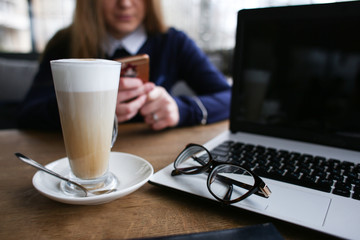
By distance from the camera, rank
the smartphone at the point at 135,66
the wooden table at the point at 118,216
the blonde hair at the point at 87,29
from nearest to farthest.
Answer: the wooden table at the point at 118,216 < the smartphone at the point at 135,66 < the blonde hair at the point at 87,29

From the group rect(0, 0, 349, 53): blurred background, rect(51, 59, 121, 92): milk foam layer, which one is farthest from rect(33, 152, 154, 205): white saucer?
rect(0, 0, 349, 53): blurred background

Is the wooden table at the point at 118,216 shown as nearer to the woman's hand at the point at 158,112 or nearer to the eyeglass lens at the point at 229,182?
the eyeglass lens at the point at 229,182

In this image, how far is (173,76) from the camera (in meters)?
1.28

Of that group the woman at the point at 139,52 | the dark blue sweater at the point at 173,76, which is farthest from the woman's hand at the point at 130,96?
the dark blue sweater at the point at 173,76

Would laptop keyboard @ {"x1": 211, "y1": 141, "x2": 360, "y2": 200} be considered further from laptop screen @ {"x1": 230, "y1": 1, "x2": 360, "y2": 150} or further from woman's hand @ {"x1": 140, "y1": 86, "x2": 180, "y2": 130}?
woman's hand @ {"x1": 140, "y1": 86, "x2": 180, "y2": 130}

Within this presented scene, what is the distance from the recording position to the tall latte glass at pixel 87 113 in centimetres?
36

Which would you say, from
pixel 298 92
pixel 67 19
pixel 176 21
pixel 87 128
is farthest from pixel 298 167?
pixel 176 21

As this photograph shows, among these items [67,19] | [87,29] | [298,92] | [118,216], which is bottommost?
[118,216]

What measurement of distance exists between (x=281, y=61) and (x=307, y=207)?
391 millimetres

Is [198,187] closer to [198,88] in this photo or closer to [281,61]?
[281,61]

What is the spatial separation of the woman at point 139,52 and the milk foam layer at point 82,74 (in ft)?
0.92

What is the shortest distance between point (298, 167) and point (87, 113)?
1.17ft

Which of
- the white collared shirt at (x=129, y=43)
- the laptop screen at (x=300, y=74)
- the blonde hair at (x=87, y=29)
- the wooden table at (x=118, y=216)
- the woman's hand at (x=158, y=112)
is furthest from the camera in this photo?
the white collared shirt at (x=129, y=43)

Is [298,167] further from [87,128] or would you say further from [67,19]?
[67,19]
